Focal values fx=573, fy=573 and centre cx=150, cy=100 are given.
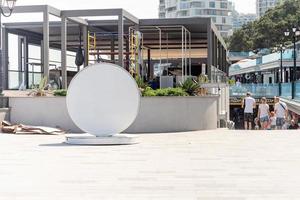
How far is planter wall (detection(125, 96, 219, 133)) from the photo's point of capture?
18.0 m

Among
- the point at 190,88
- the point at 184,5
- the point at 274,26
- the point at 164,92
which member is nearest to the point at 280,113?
the point at 190,88

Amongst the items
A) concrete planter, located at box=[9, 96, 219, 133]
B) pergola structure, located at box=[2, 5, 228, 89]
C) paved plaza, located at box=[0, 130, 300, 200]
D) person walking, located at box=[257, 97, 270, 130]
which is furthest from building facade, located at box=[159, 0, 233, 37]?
paved plaza, located at box=[0, 130, 300, 200]

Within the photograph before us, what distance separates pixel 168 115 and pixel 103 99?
4.21 meters

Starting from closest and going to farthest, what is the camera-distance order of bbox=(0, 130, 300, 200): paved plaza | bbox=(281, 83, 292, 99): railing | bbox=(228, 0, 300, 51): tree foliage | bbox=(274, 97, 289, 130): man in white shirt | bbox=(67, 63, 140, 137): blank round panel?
bbox=(0, 130, 300, 200): paved plaza < bbox=(67, 63, 140, 137): blank round panel < bbox=(274, 97, 289, 130): man in white shirt < bbox=(281, 83, 292, 99): railing < bbox=(228, 0, 300, 51): tree foliage

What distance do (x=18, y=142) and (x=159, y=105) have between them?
16.4ft

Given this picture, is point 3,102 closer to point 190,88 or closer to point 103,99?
point 103,99

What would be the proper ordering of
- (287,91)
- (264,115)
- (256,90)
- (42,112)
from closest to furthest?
(42,112) → (264,115) → (287,91) → (256,90)

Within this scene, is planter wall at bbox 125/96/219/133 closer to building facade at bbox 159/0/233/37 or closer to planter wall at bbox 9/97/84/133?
Result: planter wall at bbox 9/97/84/133

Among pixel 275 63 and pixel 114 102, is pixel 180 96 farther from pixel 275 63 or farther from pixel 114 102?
pixel 275 63

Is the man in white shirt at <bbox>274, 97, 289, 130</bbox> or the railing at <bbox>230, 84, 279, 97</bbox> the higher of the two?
the railing at <bbox>230, 84, 279, 97</bbox>

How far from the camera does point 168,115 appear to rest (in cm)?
1806

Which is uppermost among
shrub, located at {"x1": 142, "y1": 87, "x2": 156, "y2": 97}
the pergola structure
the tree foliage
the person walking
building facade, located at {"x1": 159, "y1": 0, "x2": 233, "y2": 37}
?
building facade, located at {"x1": 159, "y1": 0, "x2": 233, "y2": 37}

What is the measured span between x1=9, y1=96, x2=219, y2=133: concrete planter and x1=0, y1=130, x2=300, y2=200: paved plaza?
2.72m

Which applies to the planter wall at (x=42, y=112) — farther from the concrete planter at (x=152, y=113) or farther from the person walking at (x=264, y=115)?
the person walking at (x=264, y=115)
